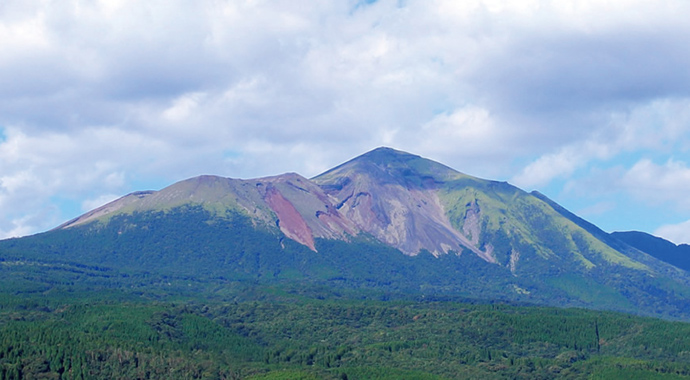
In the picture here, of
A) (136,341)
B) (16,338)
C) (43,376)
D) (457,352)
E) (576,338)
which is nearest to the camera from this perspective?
(43,376)

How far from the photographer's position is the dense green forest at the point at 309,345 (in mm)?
142750

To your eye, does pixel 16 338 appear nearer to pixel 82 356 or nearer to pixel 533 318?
pixel 82 356

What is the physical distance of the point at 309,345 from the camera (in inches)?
6983

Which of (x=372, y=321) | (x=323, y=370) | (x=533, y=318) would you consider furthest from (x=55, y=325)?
(x=533, y=318)

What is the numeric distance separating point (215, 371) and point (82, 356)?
63.6ft

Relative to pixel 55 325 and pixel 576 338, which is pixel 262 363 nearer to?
pixel 55 325

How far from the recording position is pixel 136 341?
6166 inches

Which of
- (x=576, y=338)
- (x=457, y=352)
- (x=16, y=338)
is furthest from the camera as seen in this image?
(x=576, y=338)

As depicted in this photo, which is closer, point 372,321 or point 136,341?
point 136,341

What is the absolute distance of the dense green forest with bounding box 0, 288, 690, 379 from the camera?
143 metres

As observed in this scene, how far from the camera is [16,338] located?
145 metres

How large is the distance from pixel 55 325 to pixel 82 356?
1996 centimetres

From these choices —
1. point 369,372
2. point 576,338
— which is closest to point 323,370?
point 369,372

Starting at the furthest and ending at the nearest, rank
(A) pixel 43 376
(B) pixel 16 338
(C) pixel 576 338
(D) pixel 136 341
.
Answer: (C) pixel 576 338 < (D) pixel 136 341 < (B) pixel 16 338 < (A) pixel 43 376
